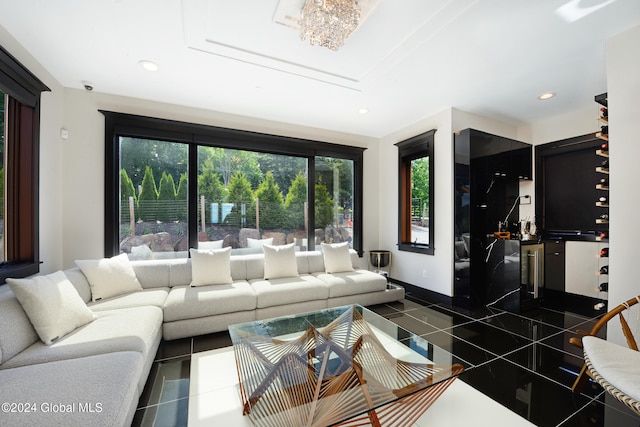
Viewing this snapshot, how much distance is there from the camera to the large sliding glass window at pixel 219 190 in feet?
11.2

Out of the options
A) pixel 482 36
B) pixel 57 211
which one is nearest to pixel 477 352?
pixel 482 36

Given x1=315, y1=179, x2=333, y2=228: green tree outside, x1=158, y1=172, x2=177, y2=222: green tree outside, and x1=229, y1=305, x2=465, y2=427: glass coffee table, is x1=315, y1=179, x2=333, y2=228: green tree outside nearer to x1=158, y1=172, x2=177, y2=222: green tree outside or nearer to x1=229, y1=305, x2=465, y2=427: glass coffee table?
x1=158, y1=172, x2=177, y2=222: green tree outside

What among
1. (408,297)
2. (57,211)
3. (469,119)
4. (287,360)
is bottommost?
(408,297)

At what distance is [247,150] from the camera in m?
4.04

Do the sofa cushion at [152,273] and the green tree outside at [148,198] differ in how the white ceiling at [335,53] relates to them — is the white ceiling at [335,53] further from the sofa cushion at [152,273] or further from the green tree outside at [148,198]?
the sofa cushion at [152,273]

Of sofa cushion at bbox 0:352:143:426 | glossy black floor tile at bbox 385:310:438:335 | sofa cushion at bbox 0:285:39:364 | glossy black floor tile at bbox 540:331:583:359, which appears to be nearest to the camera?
sofa cushion at bbox 0:352:143:426

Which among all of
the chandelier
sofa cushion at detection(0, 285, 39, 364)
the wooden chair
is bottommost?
the wooden chair

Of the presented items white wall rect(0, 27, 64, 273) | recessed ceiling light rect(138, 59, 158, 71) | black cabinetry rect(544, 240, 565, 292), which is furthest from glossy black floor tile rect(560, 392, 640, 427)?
white wall rect(0, 27, 64, 273)

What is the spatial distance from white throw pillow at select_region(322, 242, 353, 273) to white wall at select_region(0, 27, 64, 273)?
318cm

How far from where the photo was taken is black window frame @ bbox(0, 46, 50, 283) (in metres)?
2.41

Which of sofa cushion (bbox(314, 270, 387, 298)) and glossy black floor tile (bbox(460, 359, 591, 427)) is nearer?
glossy black floor tile (bbox(460, 359, 591, 427))

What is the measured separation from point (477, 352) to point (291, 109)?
3.59 m

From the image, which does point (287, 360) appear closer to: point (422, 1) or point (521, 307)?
point (422, 1)

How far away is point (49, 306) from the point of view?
176 cm
